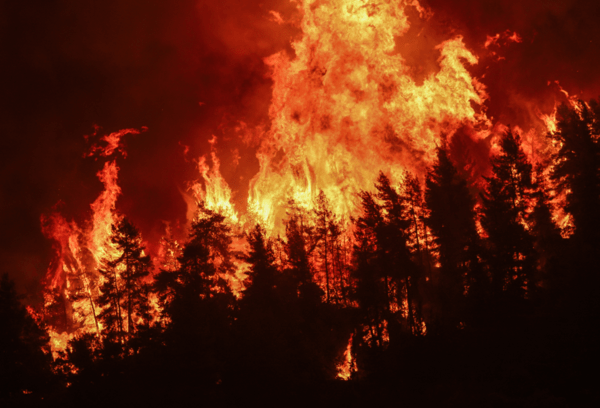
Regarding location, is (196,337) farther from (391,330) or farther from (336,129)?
(336,129)

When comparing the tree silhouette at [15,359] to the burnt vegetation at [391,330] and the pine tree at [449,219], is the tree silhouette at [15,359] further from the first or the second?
the pine tree at [449,219]

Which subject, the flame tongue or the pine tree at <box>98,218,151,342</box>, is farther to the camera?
the flame tongue

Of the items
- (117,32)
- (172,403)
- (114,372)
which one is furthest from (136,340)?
(117,32)

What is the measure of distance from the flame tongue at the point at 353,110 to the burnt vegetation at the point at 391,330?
18962 mm

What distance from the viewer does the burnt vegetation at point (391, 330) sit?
21500 mm

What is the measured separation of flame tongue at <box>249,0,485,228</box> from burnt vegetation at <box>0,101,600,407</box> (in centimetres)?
1896

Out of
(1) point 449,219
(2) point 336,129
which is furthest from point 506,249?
(2) point 336,129

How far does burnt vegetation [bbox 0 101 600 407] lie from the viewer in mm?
21500

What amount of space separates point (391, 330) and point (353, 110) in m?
35.4

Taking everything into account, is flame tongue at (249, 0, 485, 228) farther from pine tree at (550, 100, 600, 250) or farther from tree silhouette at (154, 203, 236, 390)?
tree silhouette at (154, 203, 236, 390)

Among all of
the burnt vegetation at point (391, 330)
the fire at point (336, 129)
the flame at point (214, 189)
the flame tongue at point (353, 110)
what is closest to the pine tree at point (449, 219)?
the burnt vegetation at point (391, 330)

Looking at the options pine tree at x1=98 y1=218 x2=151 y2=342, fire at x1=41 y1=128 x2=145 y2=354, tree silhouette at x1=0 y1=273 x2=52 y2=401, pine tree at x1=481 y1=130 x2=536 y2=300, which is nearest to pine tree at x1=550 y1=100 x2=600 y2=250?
pine tree at x1=481 y1=130 x2=536 y2=300

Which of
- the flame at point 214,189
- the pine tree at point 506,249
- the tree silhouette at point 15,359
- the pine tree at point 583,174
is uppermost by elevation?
the flame at point 214,189

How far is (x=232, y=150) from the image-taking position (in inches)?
2429
